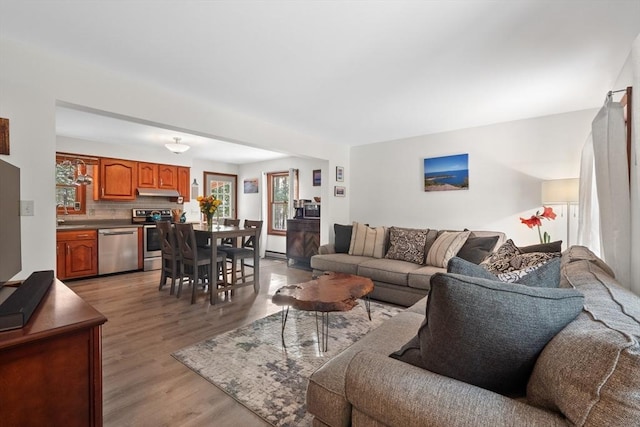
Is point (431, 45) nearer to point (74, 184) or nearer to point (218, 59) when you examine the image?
point (218, 59)

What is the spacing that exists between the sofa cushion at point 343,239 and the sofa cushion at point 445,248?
1.28m

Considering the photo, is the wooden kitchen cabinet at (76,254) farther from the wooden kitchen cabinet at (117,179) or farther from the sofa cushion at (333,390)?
the sofa cushion at (333,390)

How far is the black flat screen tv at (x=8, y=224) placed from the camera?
3.96 ft

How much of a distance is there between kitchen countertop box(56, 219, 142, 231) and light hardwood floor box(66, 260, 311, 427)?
32.7 inches

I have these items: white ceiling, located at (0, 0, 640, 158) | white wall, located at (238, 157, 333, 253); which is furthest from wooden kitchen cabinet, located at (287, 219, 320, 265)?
white ceiling, located at (0, 0, 640, 158)

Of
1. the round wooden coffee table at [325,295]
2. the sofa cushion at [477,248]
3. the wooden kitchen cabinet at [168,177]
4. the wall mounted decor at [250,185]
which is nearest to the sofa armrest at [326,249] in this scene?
the round wooden coffee table at [325,295]

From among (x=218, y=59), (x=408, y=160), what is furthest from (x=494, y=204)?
(x=218, y=59)

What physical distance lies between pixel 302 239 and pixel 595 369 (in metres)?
5.07

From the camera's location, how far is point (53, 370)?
3.23 feet

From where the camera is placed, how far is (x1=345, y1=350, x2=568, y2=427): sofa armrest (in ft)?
2.58

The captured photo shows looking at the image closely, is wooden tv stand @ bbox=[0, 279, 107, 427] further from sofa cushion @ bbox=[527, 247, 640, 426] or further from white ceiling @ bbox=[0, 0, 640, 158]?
white ceiling @ bbox=[0, 0, 640, 158]

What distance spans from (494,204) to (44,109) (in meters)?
4.79

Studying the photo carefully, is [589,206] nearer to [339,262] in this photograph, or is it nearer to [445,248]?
[445,248]

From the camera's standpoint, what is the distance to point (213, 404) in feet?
5.91
